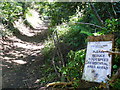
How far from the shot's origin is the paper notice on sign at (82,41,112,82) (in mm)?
2420

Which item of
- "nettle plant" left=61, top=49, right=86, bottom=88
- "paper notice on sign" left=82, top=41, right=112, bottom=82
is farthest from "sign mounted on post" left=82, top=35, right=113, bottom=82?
"nettle plant" left=61, top=49, right=86, bottom=88

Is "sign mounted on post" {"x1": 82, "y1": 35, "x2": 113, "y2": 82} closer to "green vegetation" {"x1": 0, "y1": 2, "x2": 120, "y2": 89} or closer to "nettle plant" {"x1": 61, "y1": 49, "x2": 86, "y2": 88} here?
"green vegetation" {"x1": 0, "y1": 2, "x2": 120, "y2": 89}

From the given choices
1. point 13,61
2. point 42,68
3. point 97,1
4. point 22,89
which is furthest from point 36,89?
A: point 97,1

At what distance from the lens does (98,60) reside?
2576 mm

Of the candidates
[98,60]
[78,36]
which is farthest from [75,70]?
[78,36]

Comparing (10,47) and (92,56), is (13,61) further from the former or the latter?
(92,56)

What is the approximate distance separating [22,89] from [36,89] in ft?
1.41

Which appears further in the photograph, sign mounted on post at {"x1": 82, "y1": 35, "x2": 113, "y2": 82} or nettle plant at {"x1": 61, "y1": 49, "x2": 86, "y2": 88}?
nettle plant at {"x1": 61, "y1": 49, "x2": 86, "y2": 88}

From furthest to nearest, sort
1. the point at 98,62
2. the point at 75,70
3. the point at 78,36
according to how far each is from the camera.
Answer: the point at 78,36 → the point at 75,70 → the point at 98,62

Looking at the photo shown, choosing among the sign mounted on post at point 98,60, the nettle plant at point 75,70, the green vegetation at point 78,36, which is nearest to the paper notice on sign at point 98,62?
the sign mounted on post at point 98,60

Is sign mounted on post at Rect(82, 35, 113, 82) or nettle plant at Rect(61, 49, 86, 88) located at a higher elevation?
sign mounted on post at Rect(82, 35, 113, 82)

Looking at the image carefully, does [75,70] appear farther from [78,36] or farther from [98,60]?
[78,36]

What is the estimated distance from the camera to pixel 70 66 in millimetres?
3318

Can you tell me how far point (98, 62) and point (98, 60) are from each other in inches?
1.6
